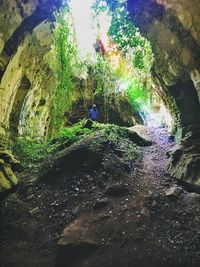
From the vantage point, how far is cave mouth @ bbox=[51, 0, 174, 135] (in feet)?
31.2

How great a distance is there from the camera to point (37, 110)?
11867 mm

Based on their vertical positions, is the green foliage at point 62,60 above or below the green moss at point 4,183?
above

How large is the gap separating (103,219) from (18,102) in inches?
217

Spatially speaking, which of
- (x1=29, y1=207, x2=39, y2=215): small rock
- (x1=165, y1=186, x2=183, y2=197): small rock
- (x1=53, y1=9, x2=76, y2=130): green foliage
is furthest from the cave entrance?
(x1=165, y1=186, x2=183, y2=197): small rock

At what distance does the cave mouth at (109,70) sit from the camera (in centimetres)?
952

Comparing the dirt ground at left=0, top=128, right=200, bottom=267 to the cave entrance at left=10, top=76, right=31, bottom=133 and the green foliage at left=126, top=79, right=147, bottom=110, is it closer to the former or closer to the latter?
the cave entrance at left=10, top=76, right=31, bottom=133

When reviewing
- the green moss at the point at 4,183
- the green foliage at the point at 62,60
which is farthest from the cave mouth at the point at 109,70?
the green moss at the point at 4,183

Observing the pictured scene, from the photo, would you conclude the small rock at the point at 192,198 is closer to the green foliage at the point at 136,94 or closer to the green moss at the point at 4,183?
the green moss at the point at 4,183

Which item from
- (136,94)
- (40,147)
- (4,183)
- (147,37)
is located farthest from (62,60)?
(136,94)

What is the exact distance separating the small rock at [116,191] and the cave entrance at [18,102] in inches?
169

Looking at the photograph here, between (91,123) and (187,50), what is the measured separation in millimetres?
4984

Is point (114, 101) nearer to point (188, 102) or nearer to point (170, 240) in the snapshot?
point (188, 102)

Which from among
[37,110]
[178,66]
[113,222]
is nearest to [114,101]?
[37,110]

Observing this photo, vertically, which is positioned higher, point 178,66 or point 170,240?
point 178,66
